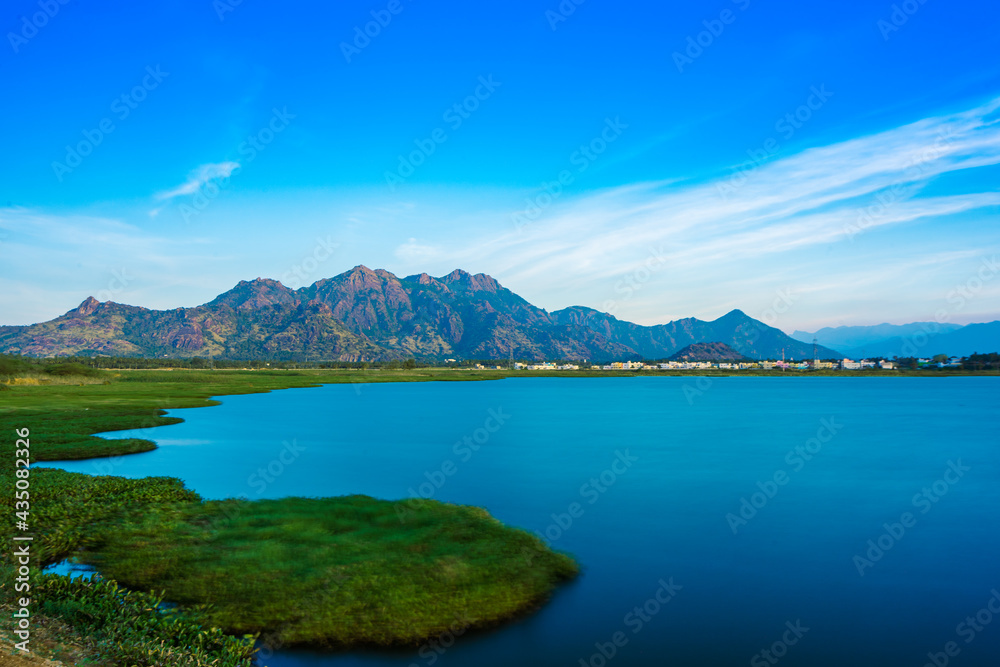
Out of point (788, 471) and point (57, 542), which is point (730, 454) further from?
point (57, 542)

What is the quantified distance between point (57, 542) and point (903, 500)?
1779 inches

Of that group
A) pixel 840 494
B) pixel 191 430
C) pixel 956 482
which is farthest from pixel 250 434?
pixel 956 482

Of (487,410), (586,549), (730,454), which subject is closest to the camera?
(586,549)

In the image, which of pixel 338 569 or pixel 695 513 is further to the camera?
pixel 695 513

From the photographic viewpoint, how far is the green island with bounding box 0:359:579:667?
14750 mm

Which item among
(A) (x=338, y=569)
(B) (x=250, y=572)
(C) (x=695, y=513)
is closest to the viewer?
(B) (x=250, y=572)

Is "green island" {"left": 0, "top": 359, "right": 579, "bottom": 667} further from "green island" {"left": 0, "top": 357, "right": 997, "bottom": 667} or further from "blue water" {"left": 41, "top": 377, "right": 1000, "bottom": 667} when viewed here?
"blue water" {"left": 41, "top": 377, "right": 1000, "bottom": 667}

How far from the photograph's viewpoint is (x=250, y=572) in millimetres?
19562

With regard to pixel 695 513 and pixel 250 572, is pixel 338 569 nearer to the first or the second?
pixel 250 572

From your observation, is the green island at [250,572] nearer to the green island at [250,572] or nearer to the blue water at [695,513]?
the green island at [250,572]

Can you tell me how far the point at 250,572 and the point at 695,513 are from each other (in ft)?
76.3

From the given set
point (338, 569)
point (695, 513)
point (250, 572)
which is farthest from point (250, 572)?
point (695, 513)

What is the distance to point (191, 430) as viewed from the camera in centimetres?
6962

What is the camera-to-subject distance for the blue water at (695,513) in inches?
674
